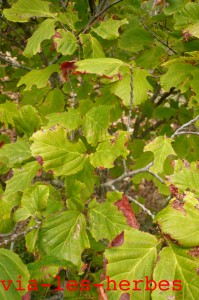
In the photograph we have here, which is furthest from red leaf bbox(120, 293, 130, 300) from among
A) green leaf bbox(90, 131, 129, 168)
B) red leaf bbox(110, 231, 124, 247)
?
green leaf bbox(90, 131, 129, 168)

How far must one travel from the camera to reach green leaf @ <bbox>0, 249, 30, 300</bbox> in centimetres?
82

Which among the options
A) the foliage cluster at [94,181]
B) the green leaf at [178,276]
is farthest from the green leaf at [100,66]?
the green leaf at [178,276]

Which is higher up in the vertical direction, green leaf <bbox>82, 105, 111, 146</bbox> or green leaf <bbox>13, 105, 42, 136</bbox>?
green leaf <bbox>13, 105, 42, 136</bbox>

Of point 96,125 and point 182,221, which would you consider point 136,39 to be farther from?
point 182,221

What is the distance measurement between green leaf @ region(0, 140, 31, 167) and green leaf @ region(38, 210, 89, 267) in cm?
30

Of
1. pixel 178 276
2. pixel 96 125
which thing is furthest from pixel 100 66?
pixel 178 276

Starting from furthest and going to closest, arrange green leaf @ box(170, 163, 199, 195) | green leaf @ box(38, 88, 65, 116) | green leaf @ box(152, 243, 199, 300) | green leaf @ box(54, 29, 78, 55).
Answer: green leaf @ box(38, 88, 65, 116), green leaf @ box(54, 29, 78, 55), green leaf @ box(170, 163, 199, 195), green leaf @ box(152, 243, 199, 300)

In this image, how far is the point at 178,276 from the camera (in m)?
0.96

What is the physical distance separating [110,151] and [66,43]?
0.60 meters

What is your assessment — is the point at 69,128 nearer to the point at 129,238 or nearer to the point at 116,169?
the point at 129,238

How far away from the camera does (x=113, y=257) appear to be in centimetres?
102

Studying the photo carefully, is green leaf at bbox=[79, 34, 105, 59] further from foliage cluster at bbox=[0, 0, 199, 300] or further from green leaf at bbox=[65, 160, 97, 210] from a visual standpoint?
green leaf at bbox=[65, 160, 97, 210]

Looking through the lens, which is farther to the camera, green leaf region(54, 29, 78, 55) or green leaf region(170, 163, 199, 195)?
green leaf region(54, 29, 78, 55)

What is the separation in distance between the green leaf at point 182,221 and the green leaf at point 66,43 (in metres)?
0.81
